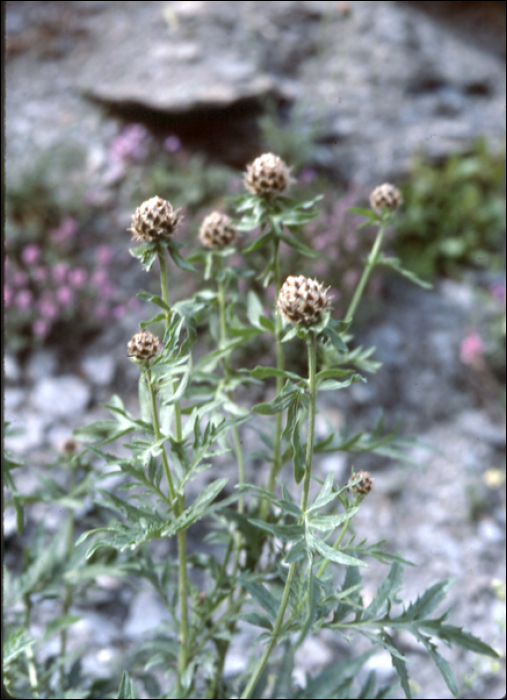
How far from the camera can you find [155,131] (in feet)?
11.6

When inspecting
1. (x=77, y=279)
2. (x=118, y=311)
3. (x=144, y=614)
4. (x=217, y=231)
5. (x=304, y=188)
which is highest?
(x=217, y=231)

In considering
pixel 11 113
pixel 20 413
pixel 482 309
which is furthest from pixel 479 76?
pixel 20 413

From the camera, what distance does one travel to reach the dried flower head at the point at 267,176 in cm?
111

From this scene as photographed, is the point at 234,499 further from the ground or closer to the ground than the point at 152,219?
closer to the ground

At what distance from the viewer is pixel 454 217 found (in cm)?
331

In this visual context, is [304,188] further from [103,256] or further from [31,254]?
[31,254]

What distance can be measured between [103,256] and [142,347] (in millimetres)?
2105

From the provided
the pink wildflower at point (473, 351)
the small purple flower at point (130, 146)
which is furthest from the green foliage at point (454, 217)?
the small purple flower at point (130, 146)

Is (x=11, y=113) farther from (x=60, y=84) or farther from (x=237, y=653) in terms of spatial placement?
(x=237, y=653)

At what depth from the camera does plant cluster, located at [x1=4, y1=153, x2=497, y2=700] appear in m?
0.88

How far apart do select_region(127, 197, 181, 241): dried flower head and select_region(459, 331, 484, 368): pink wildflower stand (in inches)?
77.1

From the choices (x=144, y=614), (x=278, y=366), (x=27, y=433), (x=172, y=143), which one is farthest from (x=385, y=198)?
(x=172, y=143)

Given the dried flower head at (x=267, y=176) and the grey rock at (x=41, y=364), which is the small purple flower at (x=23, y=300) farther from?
the dried flower head at (x=267, y=176)

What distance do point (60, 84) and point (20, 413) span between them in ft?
7.19
